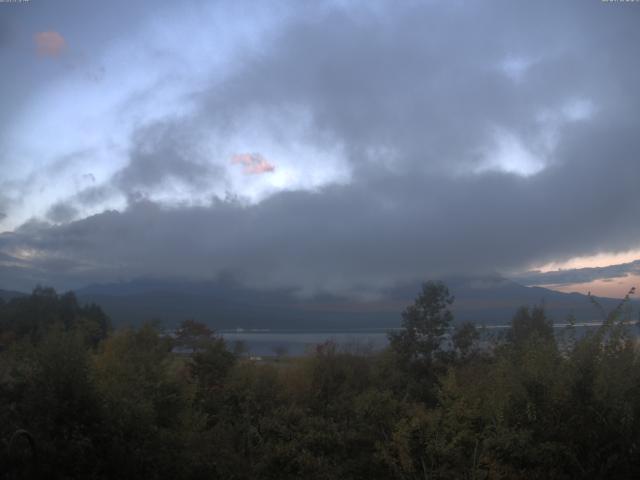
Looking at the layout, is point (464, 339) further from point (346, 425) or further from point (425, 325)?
point (346, 425)

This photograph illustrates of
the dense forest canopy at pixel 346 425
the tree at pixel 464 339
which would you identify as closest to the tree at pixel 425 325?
the tree at pixel 464 339

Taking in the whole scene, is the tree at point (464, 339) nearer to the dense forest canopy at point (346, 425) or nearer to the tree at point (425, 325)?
the tree at point (425, 325)

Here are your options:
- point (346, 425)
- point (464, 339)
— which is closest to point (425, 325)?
point (464, 339)

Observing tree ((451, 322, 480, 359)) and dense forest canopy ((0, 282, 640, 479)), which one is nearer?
dense forest canopy ((0, 282, 640, 479))

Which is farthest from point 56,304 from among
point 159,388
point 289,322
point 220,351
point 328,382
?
point 289,322

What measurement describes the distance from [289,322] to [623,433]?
122310 mm

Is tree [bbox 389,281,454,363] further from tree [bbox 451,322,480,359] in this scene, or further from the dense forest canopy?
the dense forest canopy

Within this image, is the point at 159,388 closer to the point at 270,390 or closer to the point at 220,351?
the point at 270,390

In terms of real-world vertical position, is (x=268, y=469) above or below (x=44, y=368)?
below

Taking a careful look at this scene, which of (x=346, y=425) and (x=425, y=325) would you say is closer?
(x=346, y=425)

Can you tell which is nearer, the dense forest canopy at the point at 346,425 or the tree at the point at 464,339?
the dense forest canopy at the point at 346,425

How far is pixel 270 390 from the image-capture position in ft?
79.0

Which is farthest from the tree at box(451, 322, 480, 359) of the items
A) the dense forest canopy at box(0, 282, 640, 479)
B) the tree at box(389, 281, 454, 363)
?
the dense forest canopy at box(0, 282, 640, 479)

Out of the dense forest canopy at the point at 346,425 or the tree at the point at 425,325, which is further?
the tree at the point at 425,325
